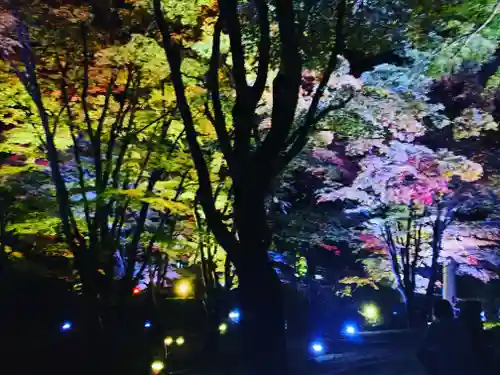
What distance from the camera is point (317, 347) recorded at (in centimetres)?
1503

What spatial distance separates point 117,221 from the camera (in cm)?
925

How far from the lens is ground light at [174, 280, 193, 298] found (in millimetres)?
17312

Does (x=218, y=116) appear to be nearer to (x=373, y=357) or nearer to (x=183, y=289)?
(x=373, y=357)

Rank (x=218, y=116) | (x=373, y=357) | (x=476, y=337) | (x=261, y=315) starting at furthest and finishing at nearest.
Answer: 1. (x=373, y=357)
2. (x=476, y=337)
3. (x=218, y=116)
4. (x=261, y=315)

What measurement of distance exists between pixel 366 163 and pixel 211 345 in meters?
6.28

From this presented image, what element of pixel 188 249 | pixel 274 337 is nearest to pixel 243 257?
pixel 274 337

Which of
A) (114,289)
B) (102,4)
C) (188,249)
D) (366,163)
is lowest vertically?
(114,289)

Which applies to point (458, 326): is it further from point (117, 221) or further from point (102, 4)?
point (102, 4)

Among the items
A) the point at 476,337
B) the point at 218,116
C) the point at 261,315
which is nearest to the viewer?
the point at 261,315

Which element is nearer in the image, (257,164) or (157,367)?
(257,164)

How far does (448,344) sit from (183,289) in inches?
430

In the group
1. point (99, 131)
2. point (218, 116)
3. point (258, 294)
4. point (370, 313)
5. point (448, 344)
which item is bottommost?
point (370, 313)

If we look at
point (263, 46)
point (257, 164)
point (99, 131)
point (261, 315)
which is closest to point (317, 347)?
point (99, 131)

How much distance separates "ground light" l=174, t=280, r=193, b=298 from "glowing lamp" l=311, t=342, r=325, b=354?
15.9 ft
